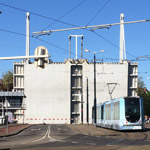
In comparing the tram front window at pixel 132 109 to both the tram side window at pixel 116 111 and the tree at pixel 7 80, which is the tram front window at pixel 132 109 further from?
the tree at pixel 7 80

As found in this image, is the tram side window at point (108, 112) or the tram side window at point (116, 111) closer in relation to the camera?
the tram side window at point (116, 111)

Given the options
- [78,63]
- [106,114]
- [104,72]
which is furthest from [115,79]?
[106,114]

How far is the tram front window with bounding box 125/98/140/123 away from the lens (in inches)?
1233

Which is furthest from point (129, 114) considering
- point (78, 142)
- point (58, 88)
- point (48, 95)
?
point (48, 95)

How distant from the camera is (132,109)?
31.5m

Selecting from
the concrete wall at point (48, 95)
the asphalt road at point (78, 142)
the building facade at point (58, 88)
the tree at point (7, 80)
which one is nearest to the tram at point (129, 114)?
the asphalt road at point (78, 142)

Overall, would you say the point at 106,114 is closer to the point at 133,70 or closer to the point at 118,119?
the point at 118,119

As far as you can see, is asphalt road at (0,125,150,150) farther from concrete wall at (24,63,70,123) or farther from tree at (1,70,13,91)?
tree at (1,70,13,91)

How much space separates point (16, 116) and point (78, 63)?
1871cm

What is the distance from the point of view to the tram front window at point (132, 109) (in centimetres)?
3133

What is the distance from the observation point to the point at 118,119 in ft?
105

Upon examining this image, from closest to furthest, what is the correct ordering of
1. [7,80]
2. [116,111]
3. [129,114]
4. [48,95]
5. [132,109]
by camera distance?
1. [129,114]
2. [132,109]
3. [116,111]
4. [48,95]
5. [7,80]

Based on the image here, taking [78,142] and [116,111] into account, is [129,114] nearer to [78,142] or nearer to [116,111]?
[116,111]

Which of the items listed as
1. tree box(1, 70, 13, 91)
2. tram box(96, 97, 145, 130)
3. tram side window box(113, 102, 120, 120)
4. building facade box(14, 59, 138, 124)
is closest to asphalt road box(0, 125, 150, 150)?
tram box(96, 97, 145, 130)
